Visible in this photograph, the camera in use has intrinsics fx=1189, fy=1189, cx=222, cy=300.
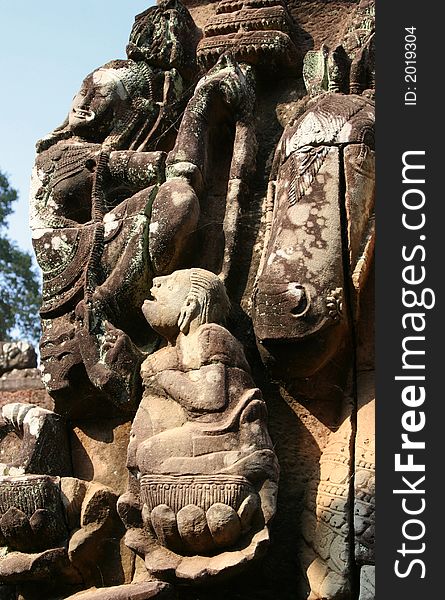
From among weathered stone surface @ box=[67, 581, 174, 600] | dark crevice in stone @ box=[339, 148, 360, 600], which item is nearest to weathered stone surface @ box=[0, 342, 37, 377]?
weathered stone surface @ box=[67, 581, 174, 600]

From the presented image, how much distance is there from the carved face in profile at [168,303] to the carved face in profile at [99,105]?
1570mm

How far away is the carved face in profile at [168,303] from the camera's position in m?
5.67

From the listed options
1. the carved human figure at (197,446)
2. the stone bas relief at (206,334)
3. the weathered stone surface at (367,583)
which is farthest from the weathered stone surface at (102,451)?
the weathered stone surface at (367,583)

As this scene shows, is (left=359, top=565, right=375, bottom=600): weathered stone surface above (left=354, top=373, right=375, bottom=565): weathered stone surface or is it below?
below

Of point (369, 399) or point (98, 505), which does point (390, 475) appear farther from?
point (98, 505)

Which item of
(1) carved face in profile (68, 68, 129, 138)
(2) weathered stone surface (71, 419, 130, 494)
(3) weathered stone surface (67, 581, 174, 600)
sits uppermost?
(1) carved face in profile (68, 68, 129, 138)

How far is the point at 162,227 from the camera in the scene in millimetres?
6133

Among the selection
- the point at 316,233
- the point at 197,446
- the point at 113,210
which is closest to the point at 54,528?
the point at 197,446

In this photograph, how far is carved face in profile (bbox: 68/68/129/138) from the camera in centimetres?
698

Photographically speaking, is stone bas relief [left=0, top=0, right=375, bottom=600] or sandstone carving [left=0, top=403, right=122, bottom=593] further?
sandstone carving [left=0, top=403, right=122, bottom=593]

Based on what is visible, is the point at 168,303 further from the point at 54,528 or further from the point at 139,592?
the point at 139,592

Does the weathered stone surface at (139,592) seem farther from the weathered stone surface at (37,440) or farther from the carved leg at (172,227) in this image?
the carved leg at (172,227)

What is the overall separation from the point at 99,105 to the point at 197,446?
259cm

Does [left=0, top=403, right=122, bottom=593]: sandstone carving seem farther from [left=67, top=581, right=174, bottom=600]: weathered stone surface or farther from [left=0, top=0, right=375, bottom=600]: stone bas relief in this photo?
[left=67, top=581, right=174, bottom=600]: weathered stone surface
